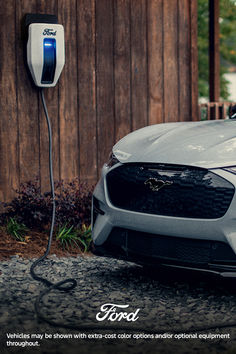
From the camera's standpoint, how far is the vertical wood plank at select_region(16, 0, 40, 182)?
599 cm

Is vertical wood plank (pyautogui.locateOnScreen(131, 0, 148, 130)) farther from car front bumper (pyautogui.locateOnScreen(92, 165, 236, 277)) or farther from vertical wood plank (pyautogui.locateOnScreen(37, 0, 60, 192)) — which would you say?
car front bumper (pyautogui.locateOnScreen(92, 165, 236, 277))

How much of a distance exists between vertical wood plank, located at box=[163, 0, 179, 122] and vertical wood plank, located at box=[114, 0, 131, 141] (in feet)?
1.74

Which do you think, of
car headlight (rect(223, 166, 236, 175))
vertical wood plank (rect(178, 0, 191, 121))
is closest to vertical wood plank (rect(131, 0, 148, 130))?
vertical wood plank (rect(178, 0, 191, 121))

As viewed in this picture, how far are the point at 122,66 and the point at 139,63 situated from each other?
236 millimetres

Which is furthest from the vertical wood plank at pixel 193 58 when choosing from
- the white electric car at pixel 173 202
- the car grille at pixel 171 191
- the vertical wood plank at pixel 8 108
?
the car grille at pixel 171 191

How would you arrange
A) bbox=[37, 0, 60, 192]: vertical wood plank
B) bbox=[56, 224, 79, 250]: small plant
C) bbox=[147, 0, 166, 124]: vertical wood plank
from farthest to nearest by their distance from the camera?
bbox=[147, 0, 166, 124]: vertical wood plank
bbox=[37, 0, 60, 192]: vertical wood plank
bbox=[56, 224, 79, 250]: small plant

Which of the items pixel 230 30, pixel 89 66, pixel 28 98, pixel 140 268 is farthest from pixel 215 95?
pixel 230 30

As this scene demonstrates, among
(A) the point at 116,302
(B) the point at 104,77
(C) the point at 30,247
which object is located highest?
(B) the point at 104,77

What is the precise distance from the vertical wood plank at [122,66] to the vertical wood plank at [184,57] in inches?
29.1

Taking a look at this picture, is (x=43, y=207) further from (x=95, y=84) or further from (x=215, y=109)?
(x=215, y=109)

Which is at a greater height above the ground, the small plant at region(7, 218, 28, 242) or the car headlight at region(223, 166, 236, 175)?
the car headlight at region(223, 166, 236, 175)

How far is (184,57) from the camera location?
7160 millimetres

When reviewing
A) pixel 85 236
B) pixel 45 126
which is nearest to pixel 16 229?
pixel 85 236

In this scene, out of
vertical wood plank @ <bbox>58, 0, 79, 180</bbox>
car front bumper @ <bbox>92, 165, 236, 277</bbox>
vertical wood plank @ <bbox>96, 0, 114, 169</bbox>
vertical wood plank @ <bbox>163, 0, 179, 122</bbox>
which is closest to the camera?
car front bumper @ <bbox>92, 165, 236, 277</bbox>
